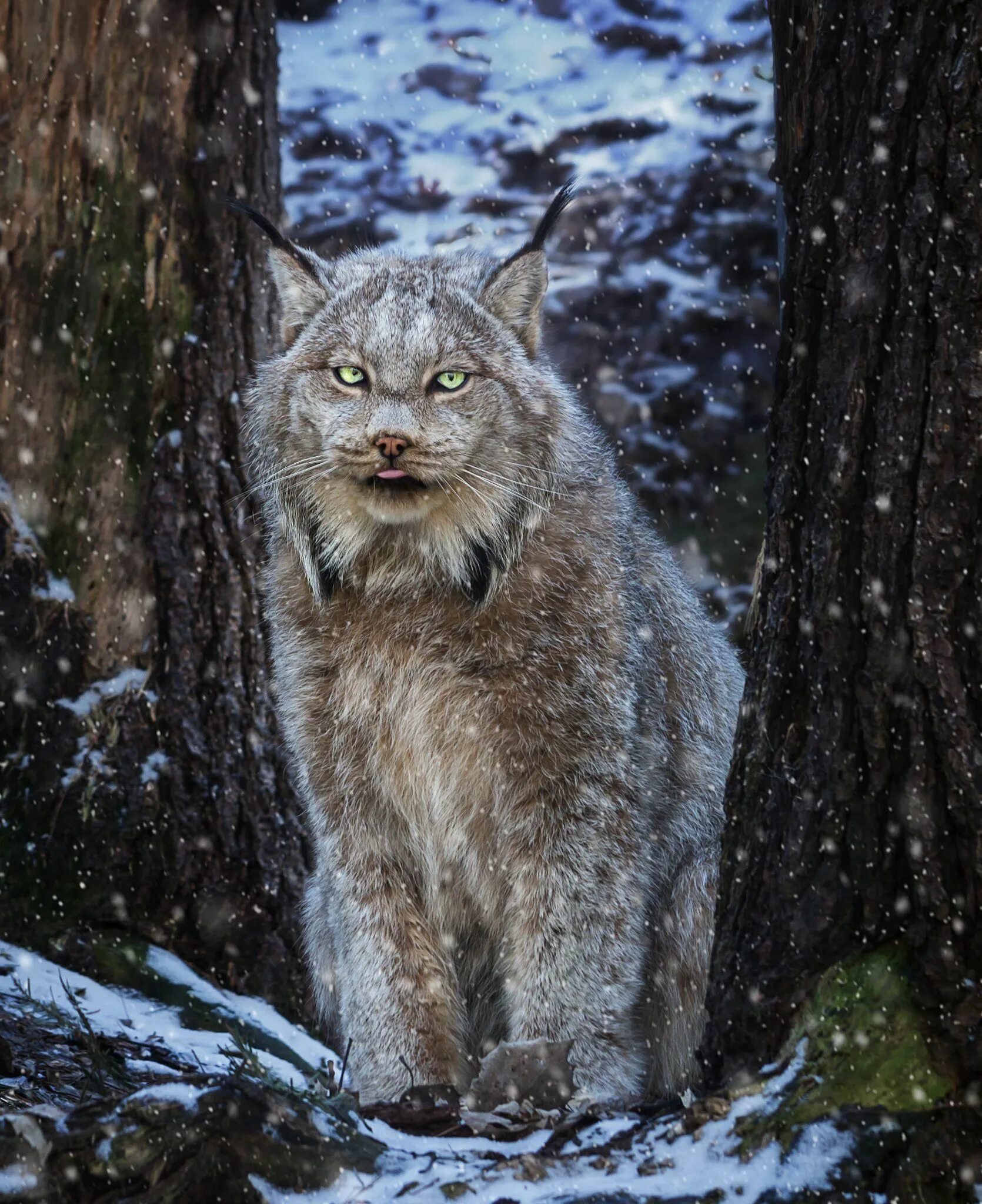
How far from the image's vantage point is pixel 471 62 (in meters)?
11.2

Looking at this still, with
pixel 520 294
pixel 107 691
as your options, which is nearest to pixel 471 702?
pixel 520 294

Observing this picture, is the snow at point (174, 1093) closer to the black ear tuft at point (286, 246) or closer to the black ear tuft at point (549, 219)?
the black ear tuft at point (549, 219)

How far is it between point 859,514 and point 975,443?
27 centimetres

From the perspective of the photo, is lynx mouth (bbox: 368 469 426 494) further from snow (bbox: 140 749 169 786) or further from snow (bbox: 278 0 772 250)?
snow (bbox: 278 0 772 250)

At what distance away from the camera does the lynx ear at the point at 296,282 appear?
15.1 ft

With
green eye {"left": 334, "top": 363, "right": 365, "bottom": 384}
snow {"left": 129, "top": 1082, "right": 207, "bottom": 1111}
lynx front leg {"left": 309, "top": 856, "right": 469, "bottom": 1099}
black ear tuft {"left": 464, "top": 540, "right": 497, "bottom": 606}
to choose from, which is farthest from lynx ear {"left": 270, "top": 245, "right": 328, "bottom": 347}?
snow {"left": 129, "top": 1082, "right": 207, "bottom": 1111}

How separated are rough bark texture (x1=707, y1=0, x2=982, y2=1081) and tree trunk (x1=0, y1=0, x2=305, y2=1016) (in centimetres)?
245

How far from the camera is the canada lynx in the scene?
419 cm

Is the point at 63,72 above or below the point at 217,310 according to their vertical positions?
above

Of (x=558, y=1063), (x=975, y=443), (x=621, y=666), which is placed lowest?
A: (x=558, y=1063)

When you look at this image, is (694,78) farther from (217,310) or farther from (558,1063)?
(558,1063)

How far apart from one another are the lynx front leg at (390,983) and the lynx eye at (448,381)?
148 cm

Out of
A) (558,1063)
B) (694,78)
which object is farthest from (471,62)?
(558,1063)

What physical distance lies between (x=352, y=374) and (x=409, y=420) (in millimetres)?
345
